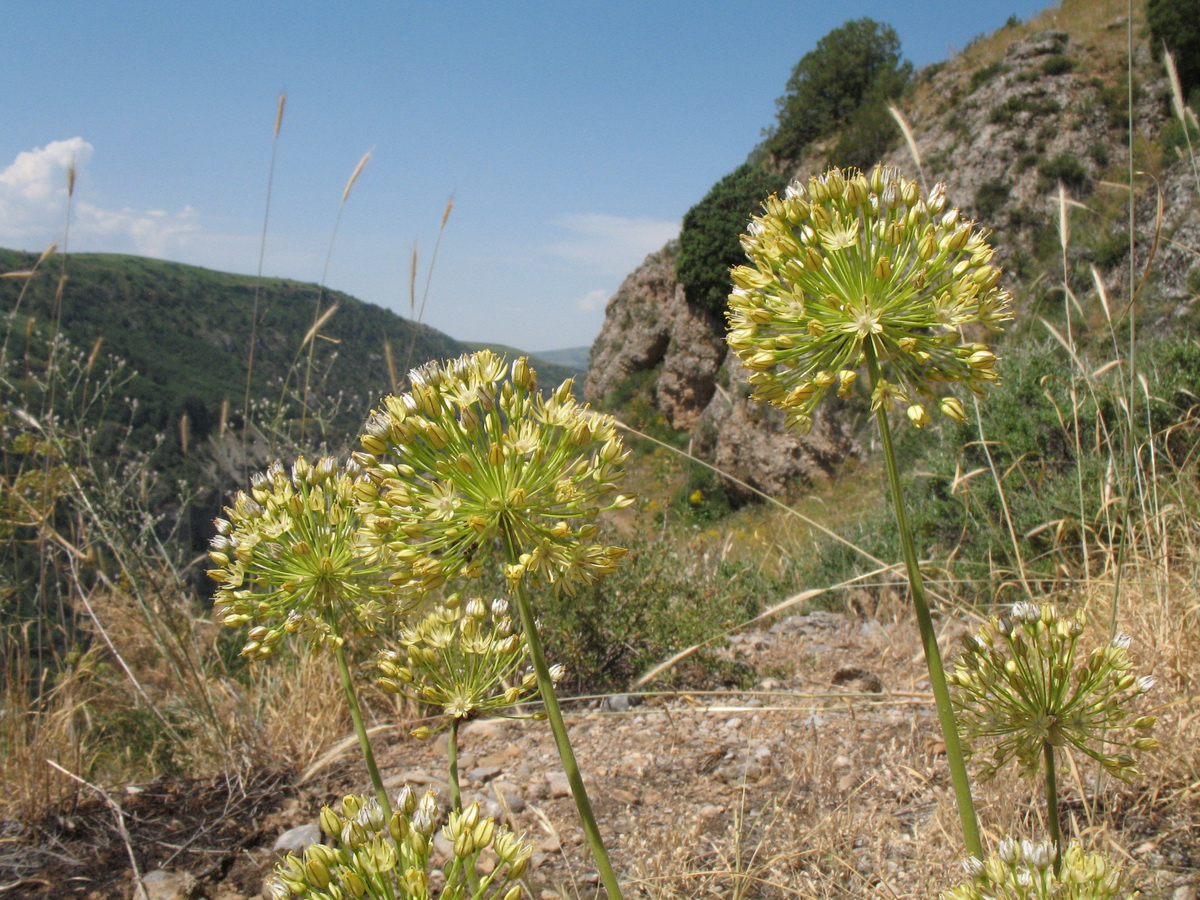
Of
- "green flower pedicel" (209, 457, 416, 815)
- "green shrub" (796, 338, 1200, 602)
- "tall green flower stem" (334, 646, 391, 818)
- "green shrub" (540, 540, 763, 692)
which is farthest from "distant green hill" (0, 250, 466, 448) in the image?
"tall green flower stem" (334, 646, 391, 818)

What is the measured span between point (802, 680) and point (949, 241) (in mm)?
3509

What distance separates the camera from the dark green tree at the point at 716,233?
22641 millimetres

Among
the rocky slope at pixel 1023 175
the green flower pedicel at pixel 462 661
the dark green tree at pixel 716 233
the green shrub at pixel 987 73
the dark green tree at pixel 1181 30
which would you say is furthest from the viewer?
the green shrub at pixel 987 73

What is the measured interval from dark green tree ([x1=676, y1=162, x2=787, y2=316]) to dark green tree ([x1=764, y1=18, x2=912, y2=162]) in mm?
11245

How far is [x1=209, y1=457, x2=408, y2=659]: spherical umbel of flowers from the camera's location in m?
1.92

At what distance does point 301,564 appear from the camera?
6.36ft

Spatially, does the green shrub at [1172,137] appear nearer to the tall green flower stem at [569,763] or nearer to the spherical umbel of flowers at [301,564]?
the spherical umbel of flowers at [301,564]

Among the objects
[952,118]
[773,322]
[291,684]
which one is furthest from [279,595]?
[952,118]

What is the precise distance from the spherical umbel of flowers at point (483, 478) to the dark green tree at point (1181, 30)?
27163 millimetres

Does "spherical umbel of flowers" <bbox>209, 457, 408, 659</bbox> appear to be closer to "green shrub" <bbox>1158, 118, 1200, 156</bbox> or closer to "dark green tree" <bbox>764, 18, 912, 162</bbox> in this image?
"green shrub" <bbox>1158, 118, 1200, 156</bbox>

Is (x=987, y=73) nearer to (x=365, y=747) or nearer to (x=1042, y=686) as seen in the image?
(x=1042, y=686)

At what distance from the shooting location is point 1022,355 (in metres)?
7.86

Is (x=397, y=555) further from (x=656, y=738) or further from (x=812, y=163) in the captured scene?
(x=812, y=163)

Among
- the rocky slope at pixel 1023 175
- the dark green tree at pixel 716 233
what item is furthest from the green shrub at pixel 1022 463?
the dark green tree at pixel 716 233
